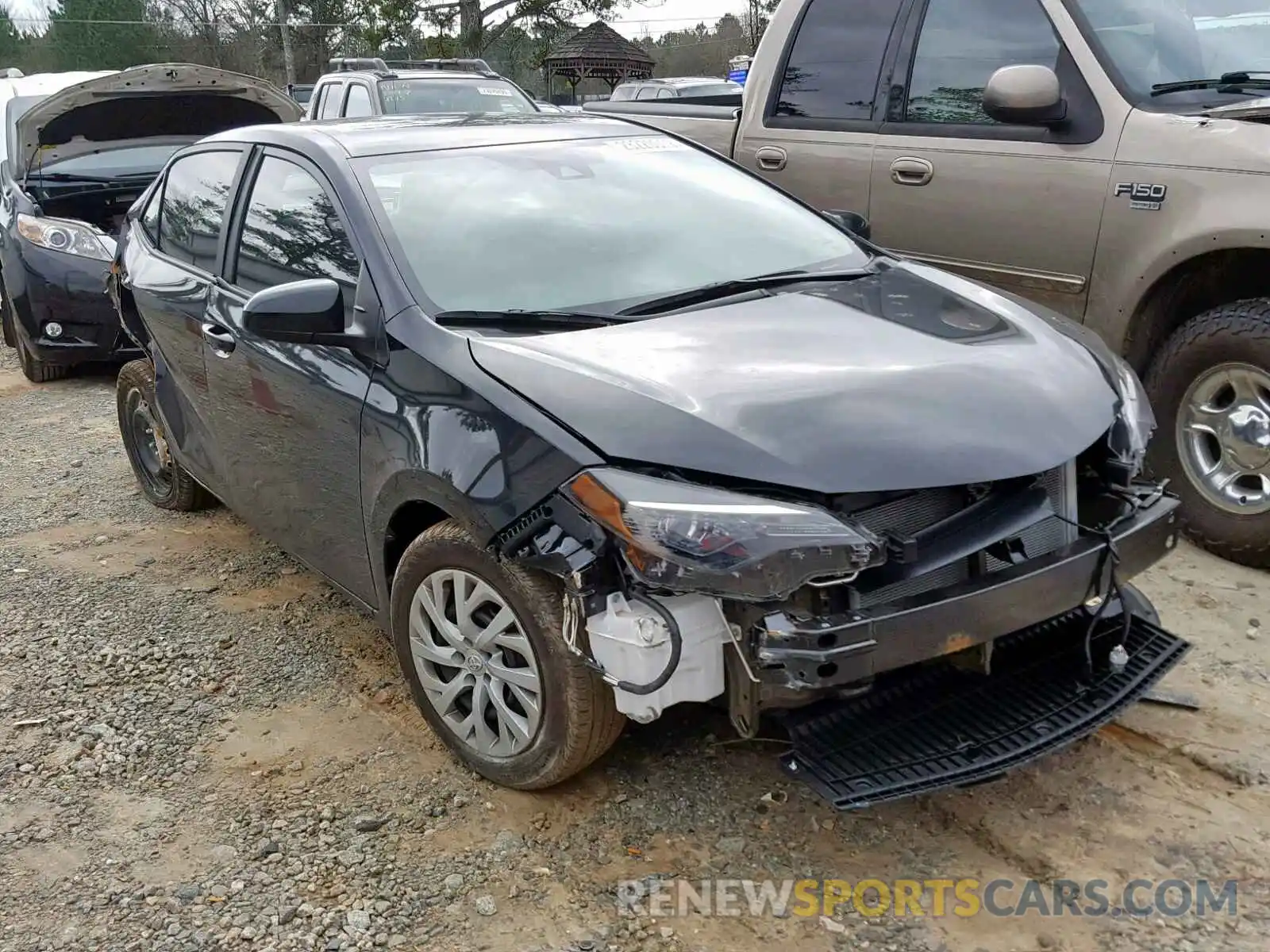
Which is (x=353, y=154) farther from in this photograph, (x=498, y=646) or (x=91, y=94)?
(x=91, y=94)

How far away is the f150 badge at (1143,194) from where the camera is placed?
13.2 ft

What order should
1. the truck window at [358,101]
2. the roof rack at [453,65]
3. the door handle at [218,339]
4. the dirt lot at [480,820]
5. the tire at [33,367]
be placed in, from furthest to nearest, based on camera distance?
1. the roof rack at [453,65]
2. the truck window at [358,101]
3. the tire at [33,367]
4. the door handle at [218,339]
5. the dirt lot at [480,820]

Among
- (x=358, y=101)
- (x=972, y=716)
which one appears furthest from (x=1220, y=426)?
(x=358, y=101)

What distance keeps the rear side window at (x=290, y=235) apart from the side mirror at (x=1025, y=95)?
2.46 metres

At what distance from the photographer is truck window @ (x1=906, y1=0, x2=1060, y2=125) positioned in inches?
176

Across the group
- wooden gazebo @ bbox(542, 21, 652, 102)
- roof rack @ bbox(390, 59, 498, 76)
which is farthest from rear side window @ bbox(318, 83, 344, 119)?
wooden gazebo @ bbox(542, 21, 652, 102)

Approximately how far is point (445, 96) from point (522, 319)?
8.94 metres

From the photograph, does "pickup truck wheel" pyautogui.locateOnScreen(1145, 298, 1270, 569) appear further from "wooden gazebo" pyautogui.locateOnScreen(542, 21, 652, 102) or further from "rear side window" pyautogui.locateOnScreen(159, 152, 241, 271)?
"wooden gazebo" pyautogui.locateOnScreen(542, 21, 652, 102)

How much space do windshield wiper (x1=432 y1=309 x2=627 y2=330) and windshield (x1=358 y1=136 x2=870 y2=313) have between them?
40mm

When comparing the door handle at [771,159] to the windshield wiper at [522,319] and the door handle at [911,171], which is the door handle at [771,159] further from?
the windshield wiper at [522,319]

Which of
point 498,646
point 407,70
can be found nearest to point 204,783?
point 498,646

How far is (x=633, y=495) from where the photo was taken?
2398 mm

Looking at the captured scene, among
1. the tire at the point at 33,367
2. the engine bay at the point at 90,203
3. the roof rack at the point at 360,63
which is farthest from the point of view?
the roof rack at the point at 360,63

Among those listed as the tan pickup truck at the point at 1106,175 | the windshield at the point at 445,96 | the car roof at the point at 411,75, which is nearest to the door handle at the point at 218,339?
the tan pickup truck at the point at 1106,175
